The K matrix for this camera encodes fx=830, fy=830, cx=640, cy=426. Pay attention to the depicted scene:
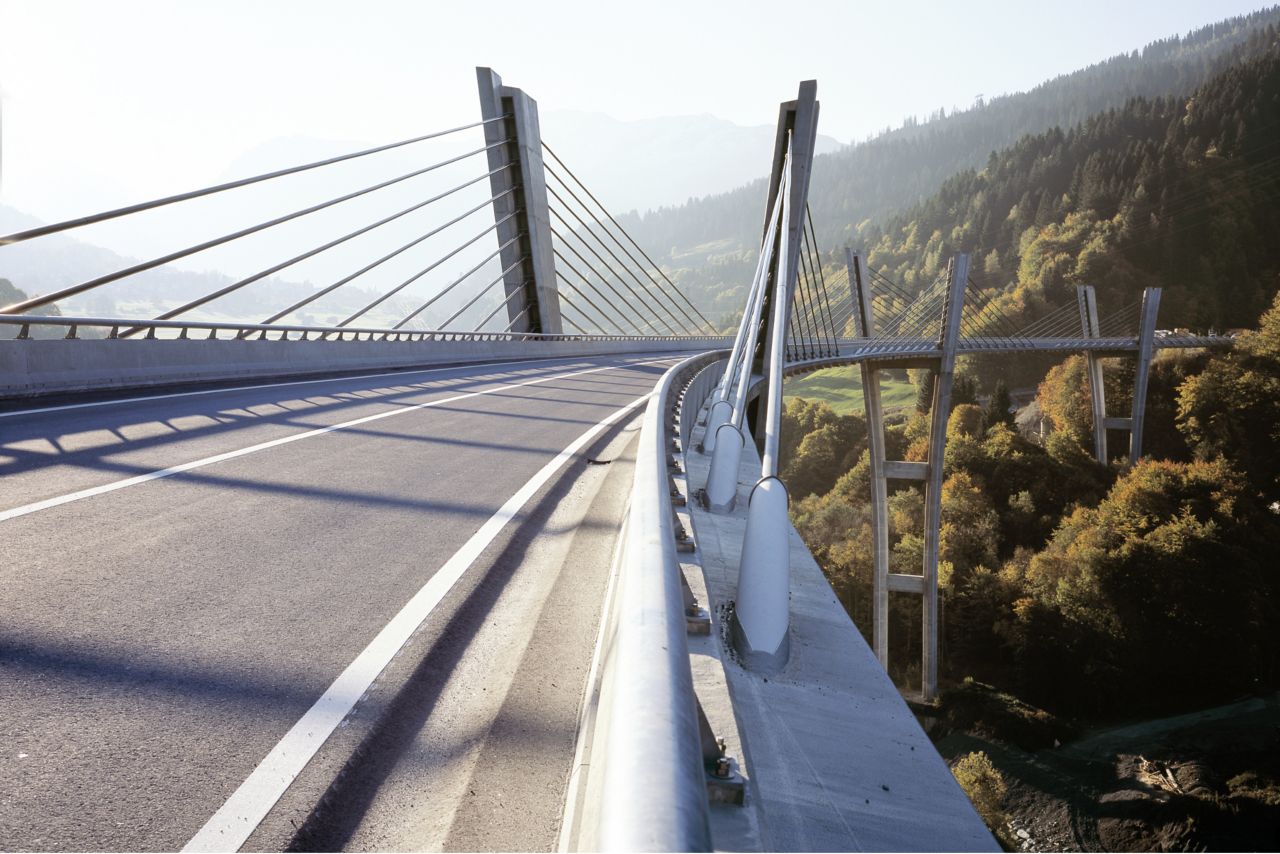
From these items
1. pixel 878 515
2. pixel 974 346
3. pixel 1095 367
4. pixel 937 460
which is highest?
pixel 974 346

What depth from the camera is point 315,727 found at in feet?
8.22

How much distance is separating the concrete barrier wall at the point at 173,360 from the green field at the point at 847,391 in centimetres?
8994

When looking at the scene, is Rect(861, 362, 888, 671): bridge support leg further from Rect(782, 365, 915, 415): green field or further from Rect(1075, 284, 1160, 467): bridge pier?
Rect(782, 365, 915, 415): green field

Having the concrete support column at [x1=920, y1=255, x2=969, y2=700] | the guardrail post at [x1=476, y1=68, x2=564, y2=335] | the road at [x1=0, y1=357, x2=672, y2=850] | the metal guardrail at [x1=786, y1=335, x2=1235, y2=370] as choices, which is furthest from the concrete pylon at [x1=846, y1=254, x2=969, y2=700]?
the road at [x1=0, y1=357, x2=672, y2=850]

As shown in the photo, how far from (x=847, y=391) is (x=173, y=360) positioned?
121 metres

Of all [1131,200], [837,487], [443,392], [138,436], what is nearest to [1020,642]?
[837,487]

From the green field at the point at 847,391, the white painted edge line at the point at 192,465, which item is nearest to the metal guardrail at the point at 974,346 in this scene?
the white painted edge line at the point at 192,465

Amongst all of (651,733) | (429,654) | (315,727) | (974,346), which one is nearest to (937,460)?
(974,346)

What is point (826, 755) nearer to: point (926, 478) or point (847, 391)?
point (926, 478)

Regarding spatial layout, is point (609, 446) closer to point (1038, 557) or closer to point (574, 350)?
point (574, 350)

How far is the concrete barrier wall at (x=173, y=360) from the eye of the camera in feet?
29.7

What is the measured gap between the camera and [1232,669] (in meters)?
43.8

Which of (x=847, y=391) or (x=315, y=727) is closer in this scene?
(x=315, y=727)

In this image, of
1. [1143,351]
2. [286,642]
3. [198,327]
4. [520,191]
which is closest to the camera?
[286,642]
